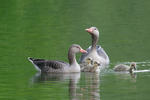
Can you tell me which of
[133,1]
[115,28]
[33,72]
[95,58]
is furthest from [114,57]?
[133,1]

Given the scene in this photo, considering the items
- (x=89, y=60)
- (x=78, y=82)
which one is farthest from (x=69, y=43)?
(x=78, y=82)

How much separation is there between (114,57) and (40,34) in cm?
671

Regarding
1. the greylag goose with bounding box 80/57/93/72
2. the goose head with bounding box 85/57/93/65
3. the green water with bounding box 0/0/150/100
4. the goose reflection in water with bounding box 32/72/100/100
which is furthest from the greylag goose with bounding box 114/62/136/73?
the goose head with bounding box 85/57/93/65

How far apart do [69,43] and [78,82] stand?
7416 millimetres

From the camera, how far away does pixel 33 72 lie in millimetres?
21266

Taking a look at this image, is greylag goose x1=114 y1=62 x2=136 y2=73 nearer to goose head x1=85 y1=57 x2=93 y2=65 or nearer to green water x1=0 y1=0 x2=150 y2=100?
green water x1=0 y1=0 x2=150 y2=100

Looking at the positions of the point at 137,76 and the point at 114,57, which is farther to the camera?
the point at 114,57

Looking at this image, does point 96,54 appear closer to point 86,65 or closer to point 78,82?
point 86,65

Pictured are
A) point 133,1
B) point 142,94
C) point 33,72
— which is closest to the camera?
point 142,94

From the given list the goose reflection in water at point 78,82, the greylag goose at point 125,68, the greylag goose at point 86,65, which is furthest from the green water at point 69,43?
the greylag goose at point 86,65

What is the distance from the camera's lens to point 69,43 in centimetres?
2683

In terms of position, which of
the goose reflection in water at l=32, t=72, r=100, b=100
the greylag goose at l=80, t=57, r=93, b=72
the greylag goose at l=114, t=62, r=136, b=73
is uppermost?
the greylag goose at l=80, t=57, r=93, b=72

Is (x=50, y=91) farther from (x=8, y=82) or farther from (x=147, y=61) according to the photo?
(x=147, y=61)

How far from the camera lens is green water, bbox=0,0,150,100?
18.2m
